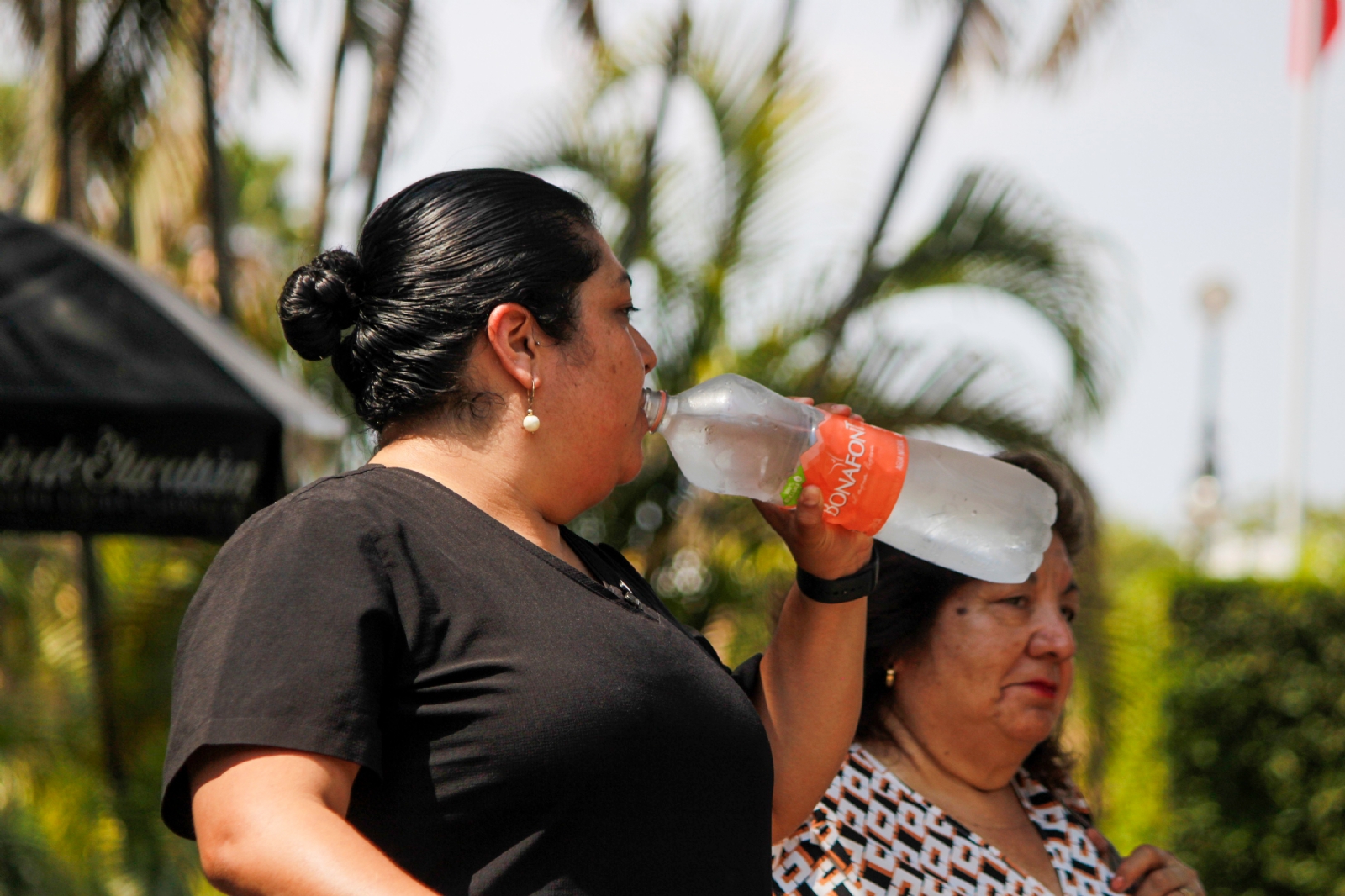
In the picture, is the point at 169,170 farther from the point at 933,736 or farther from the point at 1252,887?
the point at 1252,887

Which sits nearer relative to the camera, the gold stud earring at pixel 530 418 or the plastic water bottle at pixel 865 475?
the gold stud earring at pixel 530 418

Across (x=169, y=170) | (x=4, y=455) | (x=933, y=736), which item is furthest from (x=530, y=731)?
(x=169, y=170)

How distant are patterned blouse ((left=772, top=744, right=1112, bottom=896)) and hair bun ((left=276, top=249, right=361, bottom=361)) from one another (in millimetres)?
1090

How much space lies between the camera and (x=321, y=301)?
56.7 inches

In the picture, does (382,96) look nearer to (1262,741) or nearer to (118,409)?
(118,409)

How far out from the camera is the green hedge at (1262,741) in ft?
19.9

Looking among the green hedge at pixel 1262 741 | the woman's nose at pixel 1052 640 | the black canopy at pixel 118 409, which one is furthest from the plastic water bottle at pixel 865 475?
the green hedge at pixel 1262 741

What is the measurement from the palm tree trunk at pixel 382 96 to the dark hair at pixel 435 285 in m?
4.42

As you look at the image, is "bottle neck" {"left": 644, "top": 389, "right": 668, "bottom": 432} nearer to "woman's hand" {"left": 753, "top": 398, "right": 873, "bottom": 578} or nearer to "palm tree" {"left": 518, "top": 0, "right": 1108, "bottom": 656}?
"woman's hand" {"left": 753, "top": 398, "right": 873, "bottom": 578}

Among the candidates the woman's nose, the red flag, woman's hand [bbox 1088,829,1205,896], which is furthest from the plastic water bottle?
the red flag

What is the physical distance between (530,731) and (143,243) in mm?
6620

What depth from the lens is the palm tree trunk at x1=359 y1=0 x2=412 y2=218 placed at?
18.3 ft

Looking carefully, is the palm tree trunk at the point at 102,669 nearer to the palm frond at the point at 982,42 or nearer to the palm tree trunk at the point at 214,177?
the palm tree trunk at the point at 214,177

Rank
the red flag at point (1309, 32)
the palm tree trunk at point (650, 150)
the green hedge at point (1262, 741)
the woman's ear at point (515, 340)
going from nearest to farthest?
the woman's ear at point (515, 340)
the palm tree trunk at point (650, 150)
the green hedge at point (1262, 741)
the red flag at point (1309, 32)
